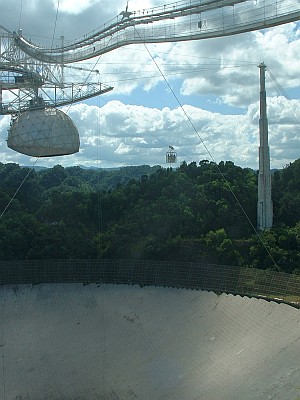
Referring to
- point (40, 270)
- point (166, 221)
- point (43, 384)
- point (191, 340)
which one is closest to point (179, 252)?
point (166, 221)

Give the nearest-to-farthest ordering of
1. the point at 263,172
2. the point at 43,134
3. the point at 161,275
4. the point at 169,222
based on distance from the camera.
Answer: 1. the point at 43,134
2. the point at 161,275
3. the point at 263,172
4. the point at 169,222

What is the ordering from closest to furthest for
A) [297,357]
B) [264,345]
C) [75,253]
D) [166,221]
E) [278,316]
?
[297,357] < [264,345] < [278,316] < [75,253] < [166,221]

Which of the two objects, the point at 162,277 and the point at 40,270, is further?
the point at 40,270

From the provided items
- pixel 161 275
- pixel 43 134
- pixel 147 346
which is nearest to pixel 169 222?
pixel 161 275

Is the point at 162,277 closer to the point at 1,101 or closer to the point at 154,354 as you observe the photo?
the point at 154,354

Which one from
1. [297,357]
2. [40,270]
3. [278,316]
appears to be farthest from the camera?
[40,270]

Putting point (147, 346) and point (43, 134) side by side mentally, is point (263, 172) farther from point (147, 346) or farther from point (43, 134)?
point (147, 346)
